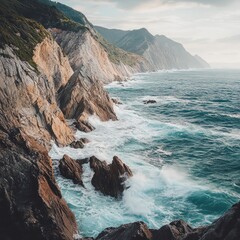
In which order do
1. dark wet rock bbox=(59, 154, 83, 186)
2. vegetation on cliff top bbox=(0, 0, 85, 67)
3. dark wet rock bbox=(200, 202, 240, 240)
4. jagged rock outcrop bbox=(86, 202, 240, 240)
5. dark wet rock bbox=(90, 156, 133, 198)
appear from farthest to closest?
vegetation on cliff top bbox=(0, 0, 85, 67) < dark wet rock bbox=(59, 154, 83, 186) < dark wet rock bbox=(90, 156, 133, 198) < jagged rock outcrop bbox=(86, 202, 240, 240) < dark wet rock bbox=(200, 202, 240, 240)

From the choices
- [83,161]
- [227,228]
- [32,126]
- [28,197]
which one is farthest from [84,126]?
[227,228]

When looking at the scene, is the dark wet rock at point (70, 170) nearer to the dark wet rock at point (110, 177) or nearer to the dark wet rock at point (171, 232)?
the dark wet rock at point (110, 177)

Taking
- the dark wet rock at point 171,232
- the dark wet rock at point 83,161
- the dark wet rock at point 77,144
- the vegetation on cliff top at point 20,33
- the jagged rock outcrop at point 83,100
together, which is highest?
the vegetation on cliff top at point 20,33

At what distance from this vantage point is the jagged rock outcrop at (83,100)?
43.3 m

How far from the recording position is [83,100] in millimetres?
44781

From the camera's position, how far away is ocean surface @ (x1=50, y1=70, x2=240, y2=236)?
2195 cm

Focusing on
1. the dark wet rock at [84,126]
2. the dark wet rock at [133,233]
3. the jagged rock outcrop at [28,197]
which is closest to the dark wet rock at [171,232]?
the dark wet rock at [133,233]

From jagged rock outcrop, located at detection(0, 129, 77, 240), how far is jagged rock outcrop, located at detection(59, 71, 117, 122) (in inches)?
824

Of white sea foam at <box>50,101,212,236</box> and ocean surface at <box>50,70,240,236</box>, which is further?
ocean surface at <box>50,70,240,236</box>

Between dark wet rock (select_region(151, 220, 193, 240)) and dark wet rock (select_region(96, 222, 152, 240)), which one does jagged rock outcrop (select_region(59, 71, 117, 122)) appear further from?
dark wet rock (select_region(151, 220, 193, 240))

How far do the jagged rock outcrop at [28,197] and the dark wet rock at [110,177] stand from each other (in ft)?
17.2

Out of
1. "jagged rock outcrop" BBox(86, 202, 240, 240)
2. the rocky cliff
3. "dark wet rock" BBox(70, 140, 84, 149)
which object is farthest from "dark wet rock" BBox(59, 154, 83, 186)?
"jagged rock outcrop" BBox(86, 202, 240, 240)

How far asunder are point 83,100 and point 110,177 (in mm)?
21392

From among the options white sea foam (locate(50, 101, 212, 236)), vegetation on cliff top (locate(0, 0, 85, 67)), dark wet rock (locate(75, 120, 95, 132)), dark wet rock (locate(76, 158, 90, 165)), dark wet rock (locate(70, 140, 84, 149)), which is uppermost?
vegetation on cliff top (locate(0, 0, 85, 67))
